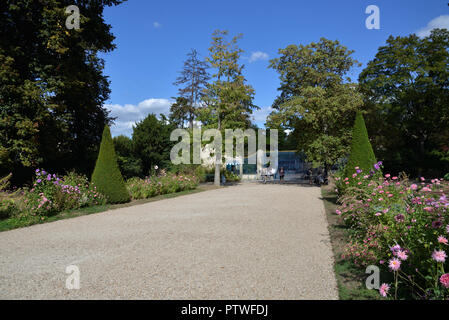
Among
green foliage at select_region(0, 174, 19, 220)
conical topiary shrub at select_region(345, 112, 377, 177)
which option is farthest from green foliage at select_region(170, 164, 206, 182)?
conical topiary shrub at select_region(345, 112, 377, 177)

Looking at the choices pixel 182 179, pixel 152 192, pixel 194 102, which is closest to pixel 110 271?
pixel 152 192

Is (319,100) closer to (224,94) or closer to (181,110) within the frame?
(224,94)

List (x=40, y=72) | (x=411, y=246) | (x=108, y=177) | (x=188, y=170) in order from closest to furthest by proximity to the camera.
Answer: (x=411, y=246) < (x=108, y=177) < (x=40, y=72) < (x=188, y=170)

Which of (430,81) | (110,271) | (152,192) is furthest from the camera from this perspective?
(430,81)

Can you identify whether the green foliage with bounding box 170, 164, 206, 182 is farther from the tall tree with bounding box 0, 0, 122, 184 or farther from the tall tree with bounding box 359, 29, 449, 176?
the tall tree with bounding box 359, 29, 449, 176

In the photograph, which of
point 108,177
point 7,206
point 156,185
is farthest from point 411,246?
point 156,185

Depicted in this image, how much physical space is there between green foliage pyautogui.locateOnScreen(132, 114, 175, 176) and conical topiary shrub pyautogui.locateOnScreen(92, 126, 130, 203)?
9.74 meters

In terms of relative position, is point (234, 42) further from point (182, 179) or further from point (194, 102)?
point (194, 102)

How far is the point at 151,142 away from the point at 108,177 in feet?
35.0

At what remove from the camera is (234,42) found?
20.0 metres

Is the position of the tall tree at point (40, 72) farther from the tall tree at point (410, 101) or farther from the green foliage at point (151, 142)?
the tall tree at point (410, 101)

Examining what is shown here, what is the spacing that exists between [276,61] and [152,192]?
49.3 ft

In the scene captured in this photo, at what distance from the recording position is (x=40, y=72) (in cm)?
1176

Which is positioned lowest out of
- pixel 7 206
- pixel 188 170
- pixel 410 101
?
pixel 7 206
